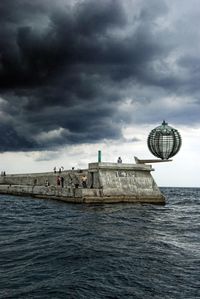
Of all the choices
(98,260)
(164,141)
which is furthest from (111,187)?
(98,260)

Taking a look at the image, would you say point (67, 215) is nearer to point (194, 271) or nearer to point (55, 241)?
point (55, 241)

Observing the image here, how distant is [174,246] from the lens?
1320cm

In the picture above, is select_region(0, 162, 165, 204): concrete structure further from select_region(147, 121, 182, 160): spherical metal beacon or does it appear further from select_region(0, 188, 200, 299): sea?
select_region(0, 188, 200, 299): sea

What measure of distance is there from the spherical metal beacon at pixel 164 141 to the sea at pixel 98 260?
12.3 metres

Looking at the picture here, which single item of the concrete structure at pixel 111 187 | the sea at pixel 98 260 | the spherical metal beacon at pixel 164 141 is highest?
the spherical metal beacon at pixel 164 141

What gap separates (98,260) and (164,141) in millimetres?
20351

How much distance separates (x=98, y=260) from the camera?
35.1ft

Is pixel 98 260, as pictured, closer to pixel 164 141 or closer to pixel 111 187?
pixel 164 141

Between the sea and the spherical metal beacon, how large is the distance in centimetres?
1226

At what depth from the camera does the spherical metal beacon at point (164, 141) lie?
97.5ft

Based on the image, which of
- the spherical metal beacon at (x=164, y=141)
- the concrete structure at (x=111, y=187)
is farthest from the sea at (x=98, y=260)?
the spherical metal beacon at (x=164, y=141)

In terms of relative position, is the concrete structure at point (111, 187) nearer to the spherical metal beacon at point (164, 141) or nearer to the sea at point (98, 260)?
the spherical metal beacon at point (164, 141)

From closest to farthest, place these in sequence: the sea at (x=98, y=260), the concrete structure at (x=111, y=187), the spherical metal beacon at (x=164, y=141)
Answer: the sea at (x=98, y=260) → the spherical metal beacon at (x=164, y=141) → the concrete structure at (x=111, y=187)

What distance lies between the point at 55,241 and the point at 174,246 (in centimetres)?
470
